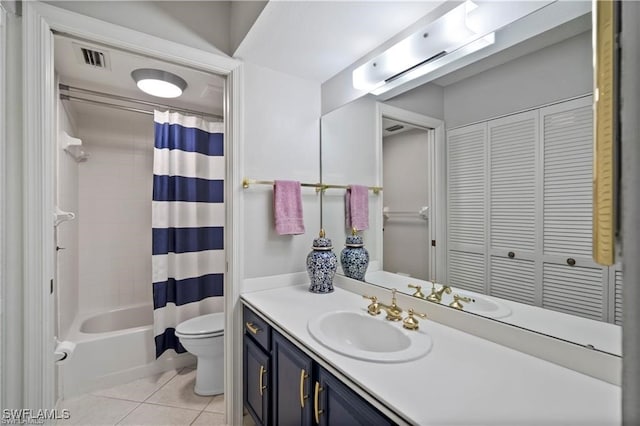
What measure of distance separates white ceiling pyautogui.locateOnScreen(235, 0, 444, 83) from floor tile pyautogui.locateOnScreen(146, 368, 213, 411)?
85.0 inches

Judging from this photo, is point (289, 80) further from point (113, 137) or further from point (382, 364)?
point (113, 137)

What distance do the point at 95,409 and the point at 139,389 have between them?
26 centimetres

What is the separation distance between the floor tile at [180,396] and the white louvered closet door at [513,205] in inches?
74.5

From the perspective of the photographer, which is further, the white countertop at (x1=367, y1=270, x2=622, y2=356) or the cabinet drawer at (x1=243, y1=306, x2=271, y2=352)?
the cabinet drawer at (x1=243, y1=306, x2=271, y2=352)

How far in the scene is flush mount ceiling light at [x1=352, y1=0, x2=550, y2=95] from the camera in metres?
1.07

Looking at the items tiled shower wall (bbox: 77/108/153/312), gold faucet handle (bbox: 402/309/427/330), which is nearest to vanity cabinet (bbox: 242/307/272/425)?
gold faucet handle (bbox: 402/309/427/330)

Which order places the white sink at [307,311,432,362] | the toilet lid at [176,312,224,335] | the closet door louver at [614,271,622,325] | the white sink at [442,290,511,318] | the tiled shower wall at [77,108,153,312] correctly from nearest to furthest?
the closet door louver at [614,271,622,325] → the white sink at [307,311,432,362] → the white sink at [442,290,511,318] → the toilet lid at [176,312,224,335] → the tiled shower wall at [77,108,153,312]

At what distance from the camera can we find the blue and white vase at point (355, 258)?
1.66 m

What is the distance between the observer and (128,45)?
1.41 m

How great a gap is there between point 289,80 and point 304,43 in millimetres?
347

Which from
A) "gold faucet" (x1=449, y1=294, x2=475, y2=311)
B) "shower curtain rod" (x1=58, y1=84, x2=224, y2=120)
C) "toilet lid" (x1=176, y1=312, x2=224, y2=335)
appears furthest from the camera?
"shower curtain rod" (x1=58, y1=84, x2=224, y2=120)

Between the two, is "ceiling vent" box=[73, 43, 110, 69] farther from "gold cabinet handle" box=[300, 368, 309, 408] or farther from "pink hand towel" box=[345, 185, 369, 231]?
"gold cabinet handle" box=[300, 368, 309, 408]

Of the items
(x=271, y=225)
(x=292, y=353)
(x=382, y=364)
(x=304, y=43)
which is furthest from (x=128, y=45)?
(x=382, y=364)

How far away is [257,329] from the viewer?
1471mm
